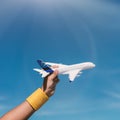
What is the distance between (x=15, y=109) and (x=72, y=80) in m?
2.45

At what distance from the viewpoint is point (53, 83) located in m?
11.7

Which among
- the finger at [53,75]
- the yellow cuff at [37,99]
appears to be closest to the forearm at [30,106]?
the yellow cuff at [37,99]

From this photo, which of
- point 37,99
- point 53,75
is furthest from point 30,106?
point 53,75

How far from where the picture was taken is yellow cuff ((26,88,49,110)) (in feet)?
38.3

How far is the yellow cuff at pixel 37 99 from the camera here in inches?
459

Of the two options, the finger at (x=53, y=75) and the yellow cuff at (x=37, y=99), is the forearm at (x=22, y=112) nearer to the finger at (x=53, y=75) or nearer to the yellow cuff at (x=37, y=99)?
the yellow cuff at (x=37, y=99)

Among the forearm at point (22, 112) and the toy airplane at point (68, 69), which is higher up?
the toy airplane at point (68, 69)

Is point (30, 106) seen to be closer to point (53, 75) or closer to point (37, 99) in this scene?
point (37, 99)

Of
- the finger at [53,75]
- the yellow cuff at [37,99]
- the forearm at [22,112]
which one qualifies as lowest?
the forearm at [22,112]

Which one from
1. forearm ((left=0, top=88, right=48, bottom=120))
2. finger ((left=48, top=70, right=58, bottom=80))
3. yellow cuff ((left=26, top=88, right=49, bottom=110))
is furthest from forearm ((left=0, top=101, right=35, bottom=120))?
finger ((left=48, top=70, right=58, bottom=80))

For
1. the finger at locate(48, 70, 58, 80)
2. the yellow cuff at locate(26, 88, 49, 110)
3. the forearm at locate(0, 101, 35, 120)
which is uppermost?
the finger at locate(48, 70, 58, 80)

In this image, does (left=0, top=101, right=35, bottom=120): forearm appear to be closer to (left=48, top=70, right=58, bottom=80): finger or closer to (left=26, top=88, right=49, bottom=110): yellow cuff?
(left=26, top=88, right=49, bottom=110): yellow cuff

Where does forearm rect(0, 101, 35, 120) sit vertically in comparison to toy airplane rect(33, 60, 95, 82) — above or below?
below

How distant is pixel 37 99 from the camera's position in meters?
11.8
